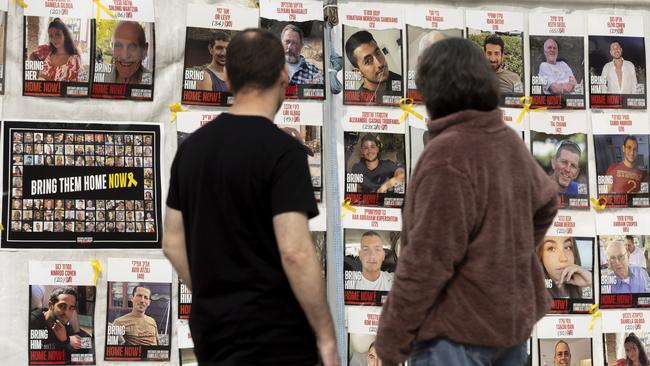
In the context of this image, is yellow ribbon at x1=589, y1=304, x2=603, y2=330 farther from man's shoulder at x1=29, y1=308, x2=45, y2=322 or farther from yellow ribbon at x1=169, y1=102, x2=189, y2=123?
man's shoulder at x1=29, y1=308, x2=45, y2=322

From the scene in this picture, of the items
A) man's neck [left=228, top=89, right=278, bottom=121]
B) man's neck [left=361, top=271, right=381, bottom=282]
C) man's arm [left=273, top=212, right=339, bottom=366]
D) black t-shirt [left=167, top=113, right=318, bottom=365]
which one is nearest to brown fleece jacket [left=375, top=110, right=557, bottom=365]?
man's arm [left=273, top=212, right=339, bottom=366]

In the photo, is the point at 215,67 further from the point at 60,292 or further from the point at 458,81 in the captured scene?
the point at 458,81

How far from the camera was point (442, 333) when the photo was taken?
2314 mm

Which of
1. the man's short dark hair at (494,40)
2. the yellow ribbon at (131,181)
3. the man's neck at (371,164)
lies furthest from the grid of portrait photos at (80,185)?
the man's short dark hair at (494,40)

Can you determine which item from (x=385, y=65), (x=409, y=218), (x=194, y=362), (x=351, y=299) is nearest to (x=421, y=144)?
(x=385, y=65)

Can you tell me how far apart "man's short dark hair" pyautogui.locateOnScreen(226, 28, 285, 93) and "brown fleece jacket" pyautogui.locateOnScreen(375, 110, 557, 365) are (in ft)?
1.45

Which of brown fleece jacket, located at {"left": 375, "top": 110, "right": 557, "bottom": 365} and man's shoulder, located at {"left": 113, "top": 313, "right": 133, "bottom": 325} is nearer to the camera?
brown fleece jacket, located at {"left": 375, "top": 110, "right": 557, "bottom": 365}

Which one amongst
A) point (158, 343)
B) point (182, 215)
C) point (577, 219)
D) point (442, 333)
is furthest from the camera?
point (577, 219)

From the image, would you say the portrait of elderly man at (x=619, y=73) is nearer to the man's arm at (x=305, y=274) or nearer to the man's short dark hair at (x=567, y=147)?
the man's short dark hair at (x=567, y=147)

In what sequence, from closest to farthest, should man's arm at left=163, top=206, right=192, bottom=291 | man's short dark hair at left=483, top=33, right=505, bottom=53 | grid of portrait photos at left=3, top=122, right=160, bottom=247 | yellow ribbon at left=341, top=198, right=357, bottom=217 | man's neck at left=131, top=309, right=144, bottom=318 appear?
man's arm at left=163, top=206, right=192, bottom=291, grid of portrait photos at left=3, top=122, right=160, bottom=247, man's neck at left=131, top=309, right=144, bottom=318, yellow ribbon at left=341, top=198, right=357, bottom=217, man's short dark hair at left=483, top=33, right=505, bottom=53

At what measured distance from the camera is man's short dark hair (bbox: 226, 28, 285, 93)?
2.46 metres

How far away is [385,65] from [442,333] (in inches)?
67.3

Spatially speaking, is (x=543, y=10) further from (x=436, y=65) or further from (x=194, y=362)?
(x=194, y=362)

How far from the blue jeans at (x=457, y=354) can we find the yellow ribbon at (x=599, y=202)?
166cm
